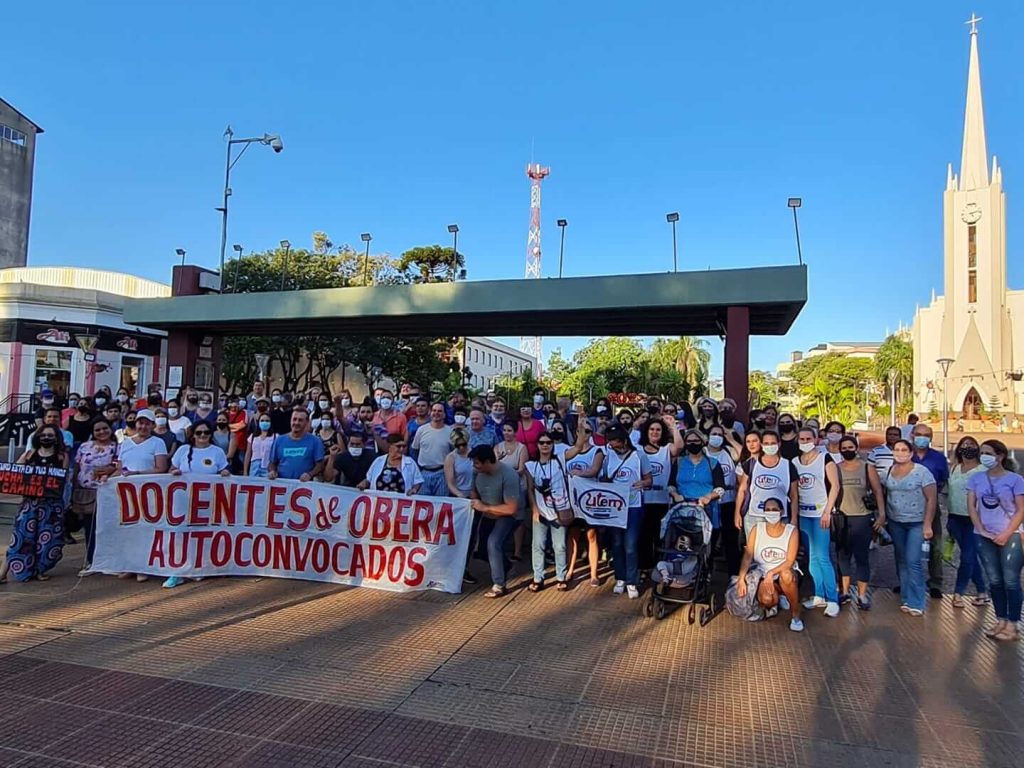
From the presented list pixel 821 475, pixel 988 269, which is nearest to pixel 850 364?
pixel 988 269

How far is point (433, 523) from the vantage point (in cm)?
652

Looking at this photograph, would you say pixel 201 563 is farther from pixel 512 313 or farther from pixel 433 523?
pixel 512 313

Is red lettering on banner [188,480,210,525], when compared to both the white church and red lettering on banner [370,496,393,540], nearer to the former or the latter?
red lettering on banner [370,496,393,540]

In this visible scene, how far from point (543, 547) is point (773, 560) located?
88.1 inches

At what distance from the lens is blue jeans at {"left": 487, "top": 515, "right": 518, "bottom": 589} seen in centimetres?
650

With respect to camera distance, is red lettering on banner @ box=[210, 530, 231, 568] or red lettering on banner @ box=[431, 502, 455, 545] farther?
red lettering on banner @ box=[210, 530, 231, 568]

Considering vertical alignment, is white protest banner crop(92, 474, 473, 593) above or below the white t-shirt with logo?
below

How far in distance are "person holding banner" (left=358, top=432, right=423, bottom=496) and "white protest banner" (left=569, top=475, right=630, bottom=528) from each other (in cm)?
161

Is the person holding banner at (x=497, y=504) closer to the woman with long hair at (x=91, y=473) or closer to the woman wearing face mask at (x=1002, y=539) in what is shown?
the woman with long hair at (x=91, y=473)

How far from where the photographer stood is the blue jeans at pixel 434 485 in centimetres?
727

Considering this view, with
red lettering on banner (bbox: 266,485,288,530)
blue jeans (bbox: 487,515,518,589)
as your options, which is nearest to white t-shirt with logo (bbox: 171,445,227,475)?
red lettering on banner (bbox: 266,485,288,530)

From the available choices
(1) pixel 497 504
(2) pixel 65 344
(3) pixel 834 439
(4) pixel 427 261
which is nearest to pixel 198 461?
(1) pixel 497 504

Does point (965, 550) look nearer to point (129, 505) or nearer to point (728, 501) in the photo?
point (728, 501)

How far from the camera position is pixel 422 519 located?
21.4 feet
